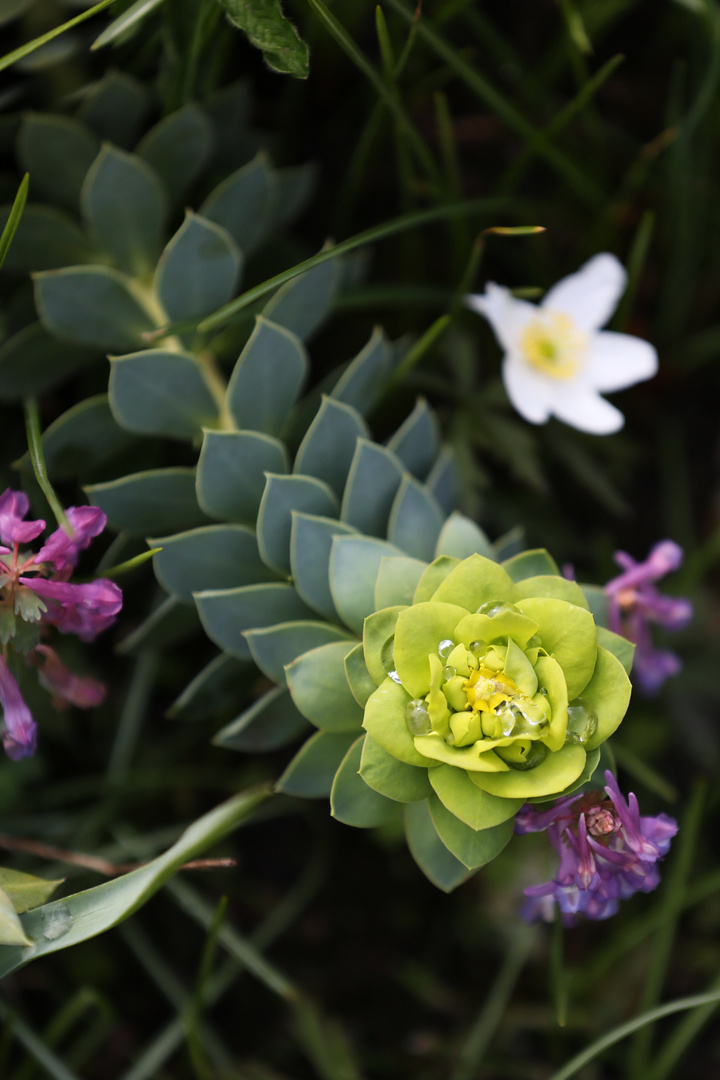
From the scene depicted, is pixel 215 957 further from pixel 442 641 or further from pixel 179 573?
pixel 442 641

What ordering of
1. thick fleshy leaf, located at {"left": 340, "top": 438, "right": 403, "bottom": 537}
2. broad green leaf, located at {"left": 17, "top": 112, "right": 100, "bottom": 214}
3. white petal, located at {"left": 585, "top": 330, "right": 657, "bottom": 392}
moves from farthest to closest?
white petal, located at {"left": 585, "top": 330, "right": 657, "bottom": 392}, broad green leaf, located at {"left": 17, "top": 112, "right": 100, "bottom": 214}, thick fleshy leaf, located at {"left": 340, "top": 438, "right": 403, "bottom": 537}

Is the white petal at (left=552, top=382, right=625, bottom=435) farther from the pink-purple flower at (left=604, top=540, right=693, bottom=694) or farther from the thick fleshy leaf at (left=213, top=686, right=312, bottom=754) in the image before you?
the thick fleshy leaf at (left=213, top=686, right=312, bottom=754)

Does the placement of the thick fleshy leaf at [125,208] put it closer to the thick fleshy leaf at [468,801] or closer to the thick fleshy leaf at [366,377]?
the thick fleshy leaf at [366,377]

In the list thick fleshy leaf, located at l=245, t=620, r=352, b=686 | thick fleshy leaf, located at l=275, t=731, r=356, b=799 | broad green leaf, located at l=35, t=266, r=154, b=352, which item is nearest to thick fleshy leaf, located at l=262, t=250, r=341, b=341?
broad green leaf, located at l=35, t=266, r=154, b=352

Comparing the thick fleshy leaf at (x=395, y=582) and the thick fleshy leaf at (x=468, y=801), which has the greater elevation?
the thick fleshy leaf at (x=395, y=582)

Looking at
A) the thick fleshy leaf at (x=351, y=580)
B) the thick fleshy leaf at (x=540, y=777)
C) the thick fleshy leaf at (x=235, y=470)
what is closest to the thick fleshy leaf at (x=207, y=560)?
the thick fleshy leaf at (x=235, y=470)
